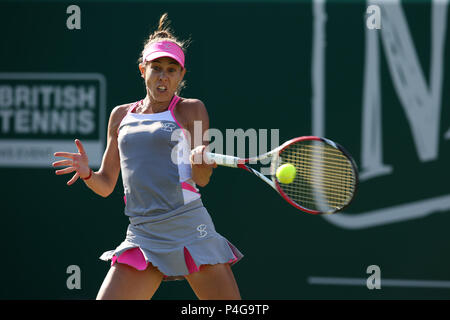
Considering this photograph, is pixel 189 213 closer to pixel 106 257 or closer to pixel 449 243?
pixel 106 257

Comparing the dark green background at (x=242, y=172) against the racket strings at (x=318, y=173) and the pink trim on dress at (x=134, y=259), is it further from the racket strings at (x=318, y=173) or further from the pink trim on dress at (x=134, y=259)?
the pink trim on dress at (x=134, y=259)

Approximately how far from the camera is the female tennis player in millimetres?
2604

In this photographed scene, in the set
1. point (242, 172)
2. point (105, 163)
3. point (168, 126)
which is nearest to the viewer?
point (168, 126)

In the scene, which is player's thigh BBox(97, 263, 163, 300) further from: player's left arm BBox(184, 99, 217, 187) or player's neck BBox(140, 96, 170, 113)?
player's neck BBox(140, 96, 170, 113)

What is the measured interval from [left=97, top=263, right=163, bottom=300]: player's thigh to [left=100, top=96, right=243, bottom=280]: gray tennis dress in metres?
0.06

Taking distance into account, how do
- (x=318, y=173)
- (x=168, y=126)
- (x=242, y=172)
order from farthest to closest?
(x=242, y=172), (x=318, y=173), (x=168, y=126)

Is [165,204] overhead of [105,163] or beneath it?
beneath

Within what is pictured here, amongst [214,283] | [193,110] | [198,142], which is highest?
[193,110]

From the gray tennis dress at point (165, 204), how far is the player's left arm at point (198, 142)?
0.05 m

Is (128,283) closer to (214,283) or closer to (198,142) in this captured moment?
(214,283)

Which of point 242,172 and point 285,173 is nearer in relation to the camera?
point 285,173

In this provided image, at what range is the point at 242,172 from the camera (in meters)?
4.46

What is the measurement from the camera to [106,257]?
271 centimetres

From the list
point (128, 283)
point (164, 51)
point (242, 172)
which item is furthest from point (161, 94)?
point (242, 172)
